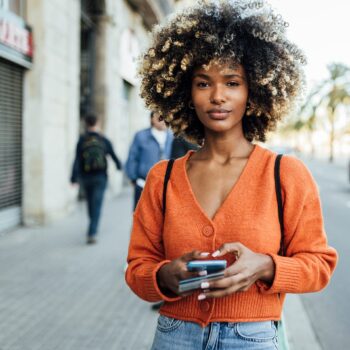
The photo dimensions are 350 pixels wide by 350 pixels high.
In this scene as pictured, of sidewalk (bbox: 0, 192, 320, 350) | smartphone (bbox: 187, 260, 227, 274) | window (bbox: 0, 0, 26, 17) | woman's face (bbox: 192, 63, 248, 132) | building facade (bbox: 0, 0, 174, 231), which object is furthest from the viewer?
building facade (bbox: 0, 0, 174, 231)

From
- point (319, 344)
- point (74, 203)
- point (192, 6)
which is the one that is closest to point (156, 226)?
point (192, 6)

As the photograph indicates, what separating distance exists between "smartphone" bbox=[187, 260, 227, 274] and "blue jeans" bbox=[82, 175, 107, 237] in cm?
628

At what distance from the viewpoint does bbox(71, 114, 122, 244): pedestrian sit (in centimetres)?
748

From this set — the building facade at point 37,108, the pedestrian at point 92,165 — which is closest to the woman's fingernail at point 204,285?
the pedestrian at point 92,165

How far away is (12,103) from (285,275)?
315 inches

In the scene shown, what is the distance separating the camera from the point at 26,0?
901cm

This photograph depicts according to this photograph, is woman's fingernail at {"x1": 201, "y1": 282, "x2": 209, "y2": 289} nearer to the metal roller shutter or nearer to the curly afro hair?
the curly afro hair

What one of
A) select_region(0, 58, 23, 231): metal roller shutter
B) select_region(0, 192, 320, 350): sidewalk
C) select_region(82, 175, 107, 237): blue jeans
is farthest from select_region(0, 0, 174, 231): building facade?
select_region(82, 175, 107, 237): blue jeans

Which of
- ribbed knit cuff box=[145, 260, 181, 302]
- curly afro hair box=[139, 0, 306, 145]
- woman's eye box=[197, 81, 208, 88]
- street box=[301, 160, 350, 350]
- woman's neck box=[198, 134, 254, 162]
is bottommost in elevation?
street box=[301, 160, 350, 350]

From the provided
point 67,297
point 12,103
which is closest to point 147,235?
point 67,297

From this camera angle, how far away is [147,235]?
1.84 m

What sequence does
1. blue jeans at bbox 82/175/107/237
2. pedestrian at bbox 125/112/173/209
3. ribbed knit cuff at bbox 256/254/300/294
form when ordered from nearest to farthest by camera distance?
1. ribbed knit cuff at bbox 256/254/300/294
2. pedestrian at bbox 125/112/173/209
3. blue jeans at bbox 82/175/107/237

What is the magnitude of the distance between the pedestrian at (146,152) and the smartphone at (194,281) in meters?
4.43

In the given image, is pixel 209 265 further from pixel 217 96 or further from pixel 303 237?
pixel 217 96
